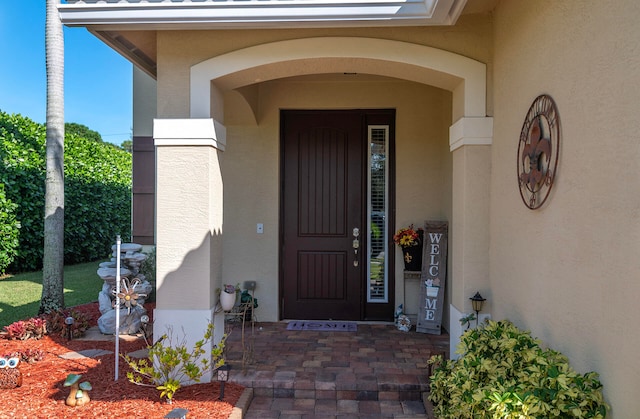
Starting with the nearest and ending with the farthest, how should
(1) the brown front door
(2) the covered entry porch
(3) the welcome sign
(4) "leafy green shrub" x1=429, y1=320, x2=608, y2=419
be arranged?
1. (4) "leafy green shrub" x1=429, y1=320, x2=608, y2=419
2. (2) the covered entry porch
3. (3) the welcome sign
4. (1) the brown front door

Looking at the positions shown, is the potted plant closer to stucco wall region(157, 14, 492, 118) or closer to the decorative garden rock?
the decorative garden rock

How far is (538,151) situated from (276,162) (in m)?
3.39

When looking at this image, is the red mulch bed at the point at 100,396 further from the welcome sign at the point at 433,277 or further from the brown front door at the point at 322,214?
the welcome sign at the point at 433,277

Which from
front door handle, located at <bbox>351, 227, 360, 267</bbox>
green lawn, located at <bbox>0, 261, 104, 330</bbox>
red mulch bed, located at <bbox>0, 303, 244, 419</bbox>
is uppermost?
front door handle, located at <bbox>351, 227, 360, 267</bbox>

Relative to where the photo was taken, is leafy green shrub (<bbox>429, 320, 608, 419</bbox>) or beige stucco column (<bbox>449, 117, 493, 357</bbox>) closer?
leafy green shrub (<bbox>429, 320, 608, 419</bbox>)

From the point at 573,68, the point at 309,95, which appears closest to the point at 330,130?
the point at 309,95

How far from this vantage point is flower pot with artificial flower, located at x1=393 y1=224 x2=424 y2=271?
5211 millimetres

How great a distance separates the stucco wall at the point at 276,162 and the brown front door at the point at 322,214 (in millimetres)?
174

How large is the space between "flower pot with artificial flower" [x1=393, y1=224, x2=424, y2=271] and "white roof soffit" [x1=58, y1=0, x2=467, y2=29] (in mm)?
2553

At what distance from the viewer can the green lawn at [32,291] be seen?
6.15 meters

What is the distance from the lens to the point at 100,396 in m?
3.32

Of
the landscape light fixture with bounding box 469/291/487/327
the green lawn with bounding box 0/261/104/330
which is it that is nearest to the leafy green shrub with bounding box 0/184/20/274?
the green lawn with bounding box 0/261/104/330

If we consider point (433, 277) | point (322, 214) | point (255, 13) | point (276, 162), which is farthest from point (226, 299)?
point (433, 277)

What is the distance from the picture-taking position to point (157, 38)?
375cm
